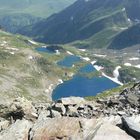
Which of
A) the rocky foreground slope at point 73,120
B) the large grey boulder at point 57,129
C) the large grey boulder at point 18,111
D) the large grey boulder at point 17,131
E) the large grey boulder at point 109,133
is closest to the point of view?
the large grey boulder at point 109,133

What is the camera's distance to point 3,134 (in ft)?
125

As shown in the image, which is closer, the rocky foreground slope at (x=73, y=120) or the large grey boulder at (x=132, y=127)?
the large grey boulder at (x=132, y=127)

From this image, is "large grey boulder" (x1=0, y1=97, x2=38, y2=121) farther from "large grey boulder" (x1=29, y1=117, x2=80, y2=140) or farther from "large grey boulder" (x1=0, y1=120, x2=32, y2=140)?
"large grey boulder" (x1=29, y1=117, x2=80, y2=140)

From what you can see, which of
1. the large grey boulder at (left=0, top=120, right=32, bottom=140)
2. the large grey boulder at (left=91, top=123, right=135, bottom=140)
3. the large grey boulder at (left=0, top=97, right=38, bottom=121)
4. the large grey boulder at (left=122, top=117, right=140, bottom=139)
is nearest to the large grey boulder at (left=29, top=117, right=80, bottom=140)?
the large grey boulder at (left=0, top=120, right=32, bottom=140)

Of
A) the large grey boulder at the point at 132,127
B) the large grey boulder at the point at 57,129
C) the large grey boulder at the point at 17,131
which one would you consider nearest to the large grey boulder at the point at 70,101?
the large grey boulder at the point at 17,131

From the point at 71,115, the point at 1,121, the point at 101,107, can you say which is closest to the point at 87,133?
the point at 71,115

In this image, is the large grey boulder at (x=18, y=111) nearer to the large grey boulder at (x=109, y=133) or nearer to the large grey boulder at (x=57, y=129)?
the large grey boulder at (x=57, y=129)

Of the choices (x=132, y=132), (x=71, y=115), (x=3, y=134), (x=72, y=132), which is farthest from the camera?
(x=71, y=115)

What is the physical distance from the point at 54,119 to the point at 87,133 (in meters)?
5.04

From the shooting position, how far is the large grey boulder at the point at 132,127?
3203 centimetres

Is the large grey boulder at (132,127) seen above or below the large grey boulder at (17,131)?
above

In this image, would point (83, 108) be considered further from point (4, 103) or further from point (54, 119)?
point (4, 103)

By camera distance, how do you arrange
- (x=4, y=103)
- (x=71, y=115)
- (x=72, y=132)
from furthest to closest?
(x=4, y=103)
(x=71, y=115)
(x=72, y=132)

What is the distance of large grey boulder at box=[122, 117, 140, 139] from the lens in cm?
3203
